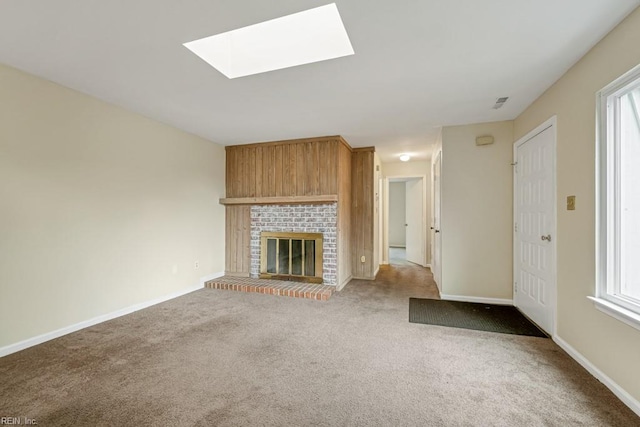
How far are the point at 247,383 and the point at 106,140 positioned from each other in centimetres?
300

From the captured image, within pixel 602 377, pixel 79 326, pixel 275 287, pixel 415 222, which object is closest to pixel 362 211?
pixel 275 287

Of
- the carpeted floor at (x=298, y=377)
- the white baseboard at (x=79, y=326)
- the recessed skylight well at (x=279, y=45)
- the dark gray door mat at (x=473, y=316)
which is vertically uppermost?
the recessed skylight well at (x=279, y=45)

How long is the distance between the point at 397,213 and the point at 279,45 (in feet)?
26.8

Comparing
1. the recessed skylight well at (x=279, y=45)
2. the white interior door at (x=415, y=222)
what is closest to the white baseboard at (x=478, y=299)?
the white interior door at (x=415, y=222)

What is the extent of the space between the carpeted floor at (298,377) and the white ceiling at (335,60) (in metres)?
2.43

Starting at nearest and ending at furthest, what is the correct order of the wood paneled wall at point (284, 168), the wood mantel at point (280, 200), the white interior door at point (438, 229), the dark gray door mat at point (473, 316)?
the dark gray door mat at point (473, 316) < the white interior door at point (438, 229) < the wood mantel at point (280, 200) < the wood paneled wall at point (284, 168)

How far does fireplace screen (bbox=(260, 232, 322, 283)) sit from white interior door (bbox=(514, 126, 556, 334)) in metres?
2.71

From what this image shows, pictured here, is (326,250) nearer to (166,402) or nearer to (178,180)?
(178,180)

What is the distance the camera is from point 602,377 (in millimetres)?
1903

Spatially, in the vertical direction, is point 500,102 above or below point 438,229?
above

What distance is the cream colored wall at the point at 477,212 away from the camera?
3.61 m

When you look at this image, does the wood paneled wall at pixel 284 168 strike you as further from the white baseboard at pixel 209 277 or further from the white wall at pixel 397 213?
the white wall at pixel 397 213

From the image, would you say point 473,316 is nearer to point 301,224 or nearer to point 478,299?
point 478,299

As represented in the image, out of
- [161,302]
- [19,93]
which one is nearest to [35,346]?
[161,302]
